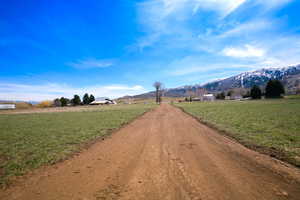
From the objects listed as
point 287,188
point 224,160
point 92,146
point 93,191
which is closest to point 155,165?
point 93,191

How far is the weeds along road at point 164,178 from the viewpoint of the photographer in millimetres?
3166

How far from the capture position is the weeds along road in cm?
317

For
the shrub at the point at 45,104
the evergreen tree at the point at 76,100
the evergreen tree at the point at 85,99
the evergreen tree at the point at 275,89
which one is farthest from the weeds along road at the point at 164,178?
the shrub at the point at 45,104

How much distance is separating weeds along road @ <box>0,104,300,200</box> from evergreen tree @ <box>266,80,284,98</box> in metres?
96.7

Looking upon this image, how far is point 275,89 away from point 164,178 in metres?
101

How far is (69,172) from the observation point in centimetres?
445

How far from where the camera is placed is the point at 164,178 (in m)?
3.79

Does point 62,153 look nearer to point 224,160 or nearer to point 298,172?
point 224,160

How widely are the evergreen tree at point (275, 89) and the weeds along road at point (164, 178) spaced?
96670mm

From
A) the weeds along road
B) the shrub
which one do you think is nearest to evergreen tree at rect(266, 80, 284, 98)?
the weeds along road

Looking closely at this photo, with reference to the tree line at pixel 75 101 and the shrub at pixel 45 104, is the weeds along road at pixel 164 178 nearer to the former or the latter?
the tree line at pixel 75 101

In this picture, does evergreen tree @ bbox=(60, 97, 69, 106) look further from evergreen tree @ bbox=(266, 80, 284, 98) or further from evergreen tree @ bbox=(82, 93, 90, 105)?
evergreen tree @ bbox=(266, 80, 284, 98)

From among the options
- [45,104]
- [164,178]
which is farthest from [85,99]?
[164,178]

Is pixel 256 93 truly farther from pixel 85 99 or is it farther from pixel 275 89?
pixel 85 99
